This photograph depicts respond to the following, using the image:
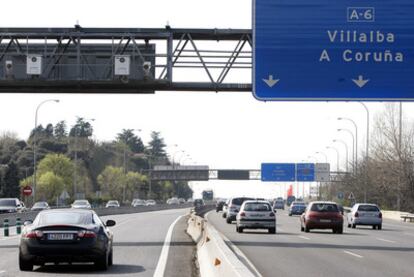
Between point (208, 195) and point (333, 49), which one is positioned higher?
point (333, 49)

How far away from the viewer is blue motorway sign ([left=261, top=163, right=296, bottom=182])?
104m

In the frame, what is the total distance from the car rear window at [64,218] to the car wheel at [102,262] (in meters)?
0.85

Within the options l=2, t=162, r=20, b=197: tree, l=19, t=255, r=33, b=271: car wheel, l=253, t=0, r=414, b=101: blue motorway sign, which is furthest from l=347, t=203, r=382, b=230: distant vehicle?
l=2, t=162, r=20, b=197: tree

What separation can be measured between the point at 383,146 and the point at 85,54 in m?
61.3

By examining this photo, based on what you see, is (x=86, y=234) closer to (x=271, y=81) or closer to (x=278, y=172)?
(x=271, y=81)

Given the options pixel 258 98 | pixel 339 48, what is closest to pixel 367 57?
pixel 339 48

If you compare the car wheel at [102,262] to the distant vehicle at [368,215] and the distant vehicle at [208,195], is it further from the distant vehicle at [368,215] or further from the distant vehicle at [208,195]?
the distant vehicle at [208,195]

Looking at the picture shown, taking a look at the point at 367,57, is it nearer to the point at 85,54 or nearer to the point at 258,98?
the point at 258,98

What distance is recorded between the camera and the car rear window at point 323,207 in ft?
138

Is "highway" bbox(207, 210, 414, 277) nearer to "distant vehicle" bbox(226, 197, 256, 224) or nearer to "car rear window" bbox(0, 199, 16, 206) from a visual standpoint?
"distant vehicle" bbox(226, 197, 256, 224)

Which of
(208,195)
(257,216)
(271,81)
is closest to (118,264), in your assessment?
(271,81)

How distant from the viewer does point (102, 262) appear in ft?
62.5

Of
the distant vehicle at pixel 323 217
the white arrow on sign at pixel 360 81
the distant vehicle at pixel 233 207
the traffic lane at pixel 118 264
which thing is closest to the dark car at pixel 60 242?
the traffic lane at pixel 118 264

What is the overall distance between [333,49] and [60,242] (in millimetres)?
9498
